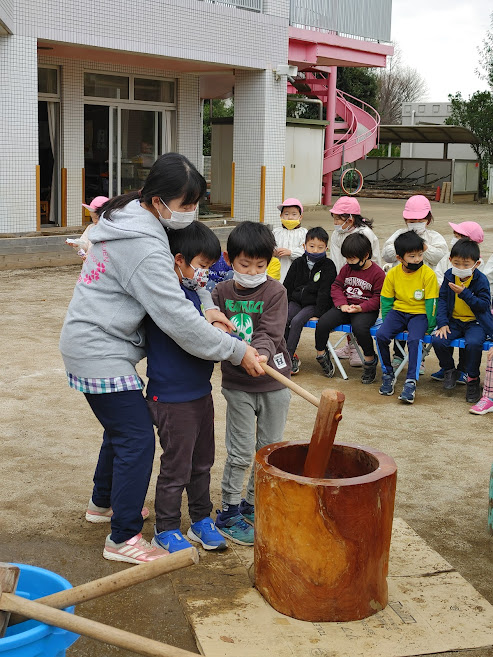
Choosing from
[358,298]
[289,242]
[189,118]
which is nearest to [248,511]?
[358,298]

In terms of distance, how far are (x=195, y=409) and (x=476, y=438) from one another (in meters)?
2.53

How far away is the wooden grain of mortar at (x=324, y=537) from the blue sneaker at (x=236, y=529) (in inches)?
21.7

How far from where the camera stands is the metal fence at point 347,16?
18.2 metres

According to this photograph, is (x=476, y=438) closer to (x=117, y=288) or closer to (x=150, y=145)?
(x=117, y=288)

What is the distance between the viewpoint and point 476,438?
17.8ft

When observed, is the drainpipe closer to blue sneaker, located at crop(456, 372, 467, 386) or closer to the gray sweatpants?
blue sneaker, located at crop(456, 372, 467, 386)

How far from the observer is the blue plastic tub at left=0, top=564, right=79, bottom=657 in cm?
228

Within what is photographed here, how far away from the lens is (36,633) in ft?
7.57

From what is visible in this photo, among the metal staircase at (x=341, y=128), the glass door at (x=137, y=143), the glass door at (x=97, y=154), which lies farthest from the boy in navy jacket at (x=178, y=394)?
the metal staircase at (x=341, y=128)

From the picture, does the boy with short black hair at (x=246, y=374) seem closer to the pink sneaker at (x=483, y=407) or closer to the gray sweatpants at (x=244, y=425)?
the gray sweatpants at (x=244, y=425)

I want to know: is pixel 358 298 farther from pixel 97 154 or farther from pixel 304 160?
pixel 304 160

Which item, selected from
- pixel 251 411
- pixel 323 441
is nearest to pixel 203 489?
pixel 251 411

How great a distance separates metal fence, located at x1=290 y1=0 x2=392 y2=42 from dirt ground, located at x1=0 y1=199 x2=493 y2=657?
12.5 metres

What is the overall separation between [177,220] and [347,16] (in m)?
17.7
